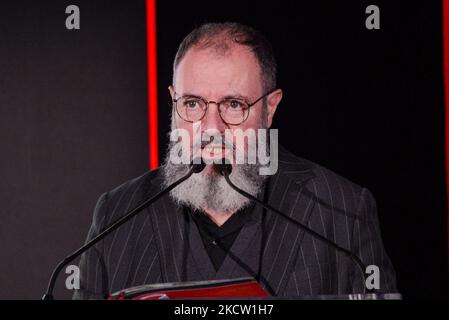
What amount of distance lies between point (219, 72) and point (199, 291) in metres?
0.77

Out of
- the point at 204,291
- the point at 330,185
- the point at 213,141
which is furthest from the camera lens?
the point at 330,185

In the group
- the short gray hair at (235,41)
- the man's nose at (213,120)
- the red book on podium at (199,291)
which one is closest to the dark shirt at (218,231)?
the man's nose at (213,120)

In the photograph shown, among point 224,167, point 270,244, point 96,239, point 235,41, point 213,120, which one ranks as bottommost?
point 270,244

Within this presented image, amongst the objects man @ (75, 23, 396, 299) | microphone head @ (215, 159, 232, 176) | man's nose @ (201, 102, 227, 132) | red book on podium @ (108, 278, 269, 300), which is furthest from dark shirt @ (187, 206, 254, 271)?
red book on podium @ (108, 278, 269, 300)

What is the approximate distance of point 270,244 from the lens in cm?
152

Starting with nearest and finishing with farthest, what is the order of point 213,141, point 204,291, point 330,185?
point 204,291 → point 213,141 → point 330,185

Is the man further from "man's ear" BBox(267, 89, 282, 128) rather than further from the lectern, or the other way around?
the lectern

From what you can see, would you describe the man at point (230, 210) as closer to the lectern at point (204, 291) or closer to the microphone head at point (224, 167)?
the microphone head at point (224, 167)

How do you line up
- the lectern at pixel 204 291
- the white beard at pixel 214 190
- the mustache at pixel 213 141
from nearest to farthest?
1. the lectern at pixel 204 291
2. the mustache at pixel 213 141
3. the white beard at pixel 214 190

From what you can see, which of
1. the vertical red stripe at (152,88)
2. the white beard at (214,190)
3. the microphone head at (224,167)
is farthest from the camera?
the vertical red stripe at (152,88)

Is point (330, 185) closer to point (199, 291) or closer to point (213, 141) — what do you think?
point (213, 141)

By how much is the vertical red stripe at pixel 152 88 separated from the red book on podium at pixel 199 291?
32.2 inches

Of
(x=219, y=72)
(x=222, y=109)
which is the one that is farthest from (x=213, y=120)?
(x=219, y=72)

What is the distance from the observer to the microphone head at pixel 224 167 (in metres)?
1.20
